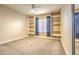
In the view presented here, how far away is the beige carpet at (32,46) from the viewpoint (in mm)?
3587

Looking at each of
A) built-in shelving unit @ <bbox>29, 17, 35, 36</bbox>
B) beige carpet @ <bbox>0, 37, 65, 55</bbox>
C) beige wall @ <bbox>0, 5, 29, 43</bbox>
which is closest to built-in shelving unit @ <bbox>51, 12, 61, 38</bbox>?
beige carpet @ <bbox>0, 37, 65, 55</bbox>

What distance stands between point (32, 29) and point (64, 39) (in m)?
1.12

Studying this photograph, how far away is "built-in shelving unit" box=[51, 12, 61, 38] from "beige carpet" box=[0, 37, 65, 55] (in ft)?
0.83

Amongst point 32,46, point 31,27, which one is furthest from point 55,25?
point 32,46

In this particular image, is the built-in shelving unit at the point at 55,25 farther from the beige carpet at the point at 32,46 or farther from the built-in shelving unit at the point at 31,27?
the built-in shelving unit at the point at 31,27

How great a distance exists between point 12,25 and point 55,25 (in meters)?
1.59

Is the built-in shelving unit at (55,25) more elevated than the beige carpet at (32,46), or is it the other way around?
the built-in shelving unit at (55,25)

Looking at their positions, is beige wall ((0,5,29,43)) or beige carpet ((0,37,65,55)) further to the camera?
beige wall ((0,5,29,43))

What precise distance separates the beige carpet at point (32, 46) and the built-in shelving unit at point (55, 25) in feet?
0.83

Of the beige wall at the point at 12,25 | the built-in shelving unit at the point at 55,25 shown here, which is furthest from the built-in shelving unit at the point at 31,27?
the built-in shelving unit at the point at 55,25

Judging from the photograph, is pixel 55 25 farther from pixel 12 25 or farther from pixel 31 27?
pixel 12 25

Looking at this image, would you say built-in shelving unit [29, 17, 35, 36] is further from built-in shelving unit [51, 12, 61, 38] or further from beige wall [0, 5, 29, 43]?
built-in shelving unit [51, 12, 61, 38]

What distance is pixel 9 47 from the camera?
375cm

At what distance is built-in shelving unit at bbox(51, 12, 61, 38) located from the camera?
351 centimetres
